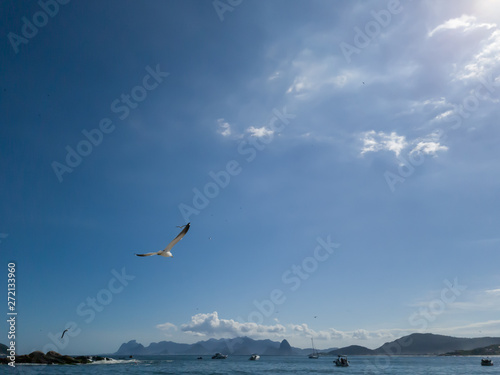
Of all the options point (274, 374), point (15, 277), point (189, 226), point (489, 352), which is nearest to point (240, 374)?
point (274, 374)

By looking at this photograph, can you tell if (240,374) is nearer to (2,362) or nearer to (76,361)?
(76,361)

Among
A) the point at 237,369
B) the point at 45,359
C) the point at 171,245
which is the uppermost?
the point at 171,245

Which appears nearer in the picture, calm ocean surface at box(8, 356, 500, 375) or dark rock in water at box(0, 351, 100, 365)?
calm ocean surface at box(8, 356, 500, 375)

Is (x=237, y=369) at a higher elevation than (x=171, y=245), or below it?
below

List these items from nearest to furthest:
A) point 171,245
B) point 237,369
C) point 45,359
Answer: point 171,245 → point 45,359 → point 237,369

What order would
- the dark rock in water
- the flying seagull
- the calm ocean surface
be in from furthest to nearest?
the dark rock in water
the calm ocean surface
the flying seagull

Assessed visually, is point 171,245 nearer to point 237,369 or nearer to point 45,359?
point 237,369

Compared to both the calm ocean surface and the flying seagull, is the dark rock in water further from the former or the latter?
the flying seagull

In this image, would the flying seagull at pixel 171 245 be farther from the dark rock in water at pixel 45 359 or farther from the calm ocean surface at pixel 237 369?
the dark rock in water at pixel 45 359

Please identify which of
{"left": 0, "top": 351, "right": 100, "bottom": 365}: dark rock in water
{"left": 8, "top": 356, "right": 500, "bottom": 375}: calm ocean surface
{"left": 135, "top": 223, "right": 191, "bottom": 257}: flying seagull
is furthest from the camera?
{"left": 0, "top": 351, "right": 100, "bottom": 365}: dark rock in water

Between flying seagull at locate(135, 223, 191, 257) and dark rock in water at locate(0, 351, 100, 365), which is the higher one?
flying seagull at locate(135, 223, 191, 257)

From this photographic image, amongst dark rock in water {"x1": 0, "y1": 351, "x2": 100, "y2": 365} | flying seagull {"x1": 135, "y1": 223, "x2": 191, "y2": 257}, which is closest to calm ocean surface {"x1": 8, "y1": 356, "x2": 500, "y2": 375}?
dark rock in water {"x1": 0, "y1": 351, "x2": 100, "y2": 365}

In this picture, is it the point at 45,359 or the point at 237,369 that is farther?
the point at 237,369

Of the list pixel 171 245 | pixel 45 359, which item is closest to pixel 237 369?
pixel 45 359
